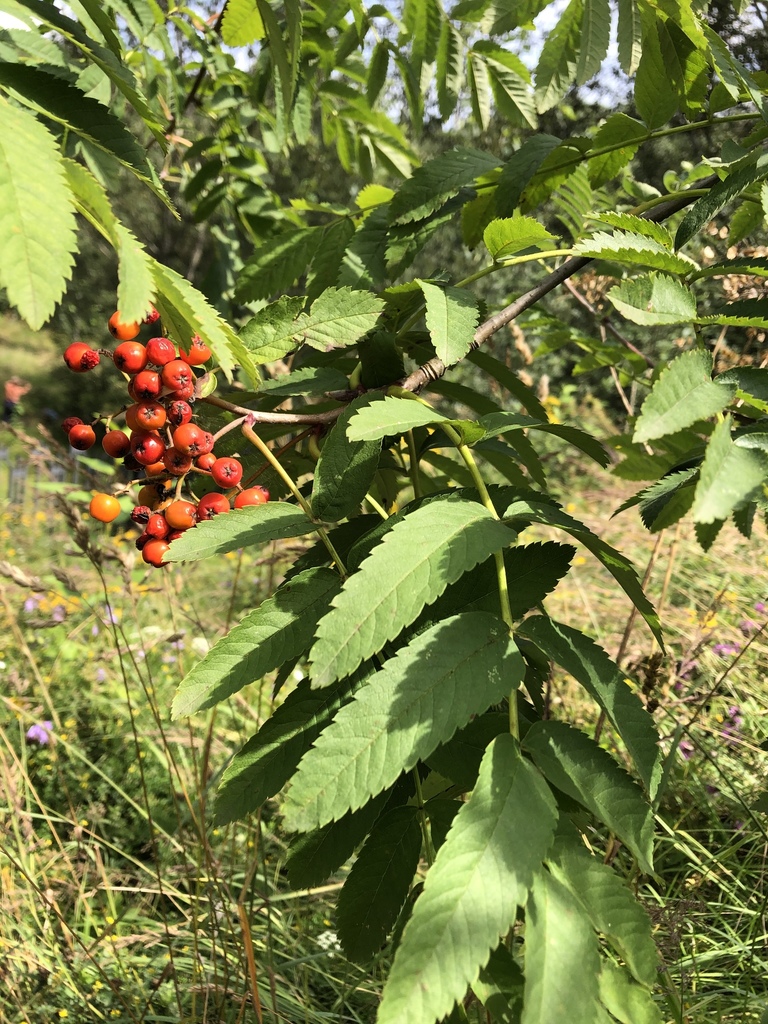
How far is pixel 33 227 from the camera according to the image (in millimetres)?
466

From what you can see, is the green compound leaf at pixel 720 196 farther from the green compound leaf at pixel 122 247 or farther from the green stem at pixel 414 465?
the green compound leaf at pixel 122 247

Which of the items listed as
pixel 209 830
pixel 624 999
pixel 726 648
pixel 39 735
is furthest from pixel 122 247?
pixel 726 648

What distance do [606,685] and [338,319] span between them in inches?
19.1

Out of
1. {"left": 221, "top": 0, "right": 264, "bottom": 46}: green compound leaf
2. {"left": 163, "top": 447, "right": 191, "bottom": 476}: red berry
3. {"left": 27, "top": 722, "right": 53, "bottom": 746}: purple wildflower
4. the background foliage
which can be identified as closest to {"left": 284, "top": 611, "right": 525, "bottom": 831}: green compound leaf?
the background foliage

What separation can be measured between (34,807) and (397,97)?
28.0ft

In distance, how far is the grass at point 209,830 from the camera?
57.3 inches

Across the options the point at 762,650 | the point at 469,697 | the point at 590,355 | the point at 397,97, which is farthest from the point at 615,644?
the point at 397,97

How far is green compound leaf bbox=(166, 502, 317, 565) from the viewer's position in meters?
0.69

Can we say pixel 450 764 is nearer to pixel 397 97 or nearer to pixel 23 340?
pixel 397 97

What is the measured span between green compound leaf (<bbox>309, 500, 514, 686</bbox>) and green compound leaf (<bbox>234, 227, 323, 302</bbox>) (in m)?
0.73

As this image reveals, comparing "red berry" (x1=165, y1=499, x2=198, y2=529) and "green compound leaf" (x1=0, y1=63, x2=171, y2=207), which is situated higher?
"green compound leaf" (x1=0, y1=63, x2=171, y2=207)

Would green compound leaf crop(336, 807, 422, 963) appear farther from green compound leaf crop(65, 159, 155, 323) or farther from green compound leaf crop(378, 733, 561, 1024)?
green compound leaf crop(65, 159, 155, 323)

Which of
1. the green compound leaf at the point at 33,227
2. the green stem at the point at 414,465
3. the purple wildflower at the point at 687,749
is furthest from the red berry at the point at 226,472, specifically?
the purple wildflower at the point at 687,749

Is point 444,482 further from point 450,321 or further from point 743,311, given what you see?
point 743,311
